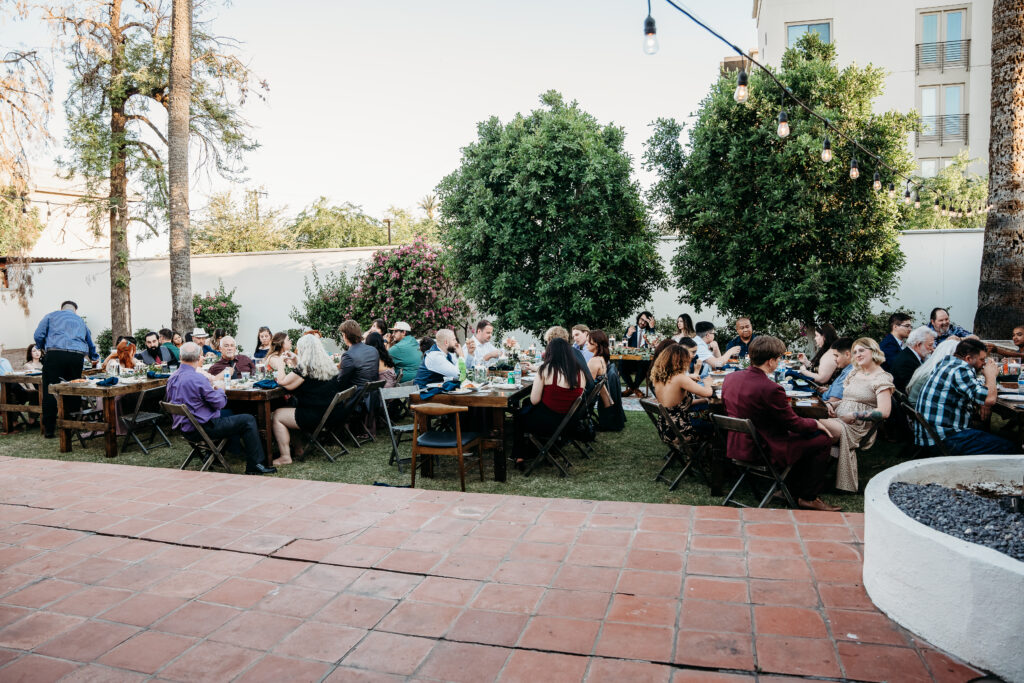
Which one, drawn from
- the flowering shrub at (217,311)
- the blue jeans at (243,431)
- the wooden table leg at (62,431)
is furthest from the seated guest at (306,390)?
the flowering shrub at (217,311)

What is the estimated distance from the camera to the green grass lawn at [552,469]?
202 inches

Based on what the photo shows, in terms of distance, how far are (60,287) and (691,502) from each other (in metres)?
18.9

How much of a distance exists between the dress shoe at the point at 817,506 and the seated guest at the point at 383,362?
4553 millimetres

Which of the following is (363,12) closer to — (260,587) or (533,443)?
(533,443)

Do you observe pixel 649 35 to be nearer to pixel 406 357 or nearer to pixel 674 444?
pixel 674 444

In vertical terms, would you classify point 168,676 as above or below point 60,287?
below

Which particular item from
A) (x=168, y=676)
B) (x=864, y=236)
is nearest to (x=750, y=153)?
(x=864, y=236)

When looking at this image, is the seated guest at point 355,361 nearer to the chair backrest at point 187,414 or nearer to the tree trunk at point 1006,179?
the chair backrest at point 187,414

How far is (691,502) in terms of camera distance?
4.86 m

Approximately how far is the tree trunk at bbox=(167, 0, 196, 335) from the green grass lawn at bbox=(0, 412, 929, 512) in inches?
155

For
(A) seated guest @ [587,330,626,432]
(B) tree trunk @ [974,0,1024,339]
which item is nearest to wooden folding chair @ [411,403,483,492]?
(A) seated guest @ [587,330,626,432]

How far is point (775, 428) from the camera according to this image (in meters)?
4.48

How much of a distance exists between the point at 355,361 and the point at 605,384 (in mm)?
2631

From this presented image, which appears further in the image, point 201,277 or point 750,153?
point 201,277
